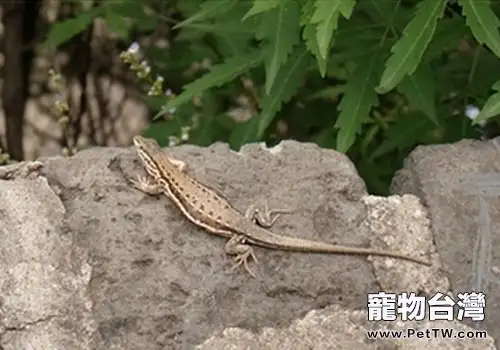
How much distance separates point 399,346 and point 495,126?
1320mm

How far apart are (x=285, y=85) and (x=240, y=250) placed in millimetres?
852

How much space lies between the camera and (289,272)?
3484 mm

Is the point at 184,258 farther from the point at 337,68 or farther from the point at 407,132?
the point at 337,68

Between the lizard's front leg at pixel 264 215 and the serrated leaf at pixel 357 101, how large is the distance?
1.15 feet

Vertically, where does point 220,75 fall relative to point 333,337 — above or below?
above

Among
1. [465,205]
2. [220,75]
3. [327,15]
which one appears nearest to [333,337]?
[465,205]

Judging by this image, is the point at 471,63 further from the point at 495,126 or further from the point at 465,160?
the point at 465,160

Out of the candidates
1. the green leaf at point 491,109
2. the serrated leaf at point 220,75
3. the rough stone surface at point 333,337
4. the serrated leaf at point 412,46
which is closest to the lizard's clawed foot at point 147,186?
the serrated leaf at point 220,75

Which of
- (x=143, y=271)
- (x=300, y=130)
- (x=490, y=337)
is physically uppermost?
(x=143, y=271)

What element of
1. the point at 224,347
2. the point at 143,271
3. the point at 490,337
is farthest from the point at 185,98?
the point at 490,337

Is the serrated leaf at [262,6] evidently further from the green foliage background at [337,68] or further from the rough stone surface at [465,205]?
the rough stone surface at [465,205]

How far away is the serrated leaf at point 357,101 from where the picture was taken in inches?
151

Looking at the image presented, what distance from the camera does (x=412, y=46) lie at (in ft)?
12.1

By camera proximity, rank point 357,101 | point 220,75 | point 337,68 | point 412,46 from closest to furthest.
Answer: point 412,46
point 357,101
point 220,75
point 337,68
